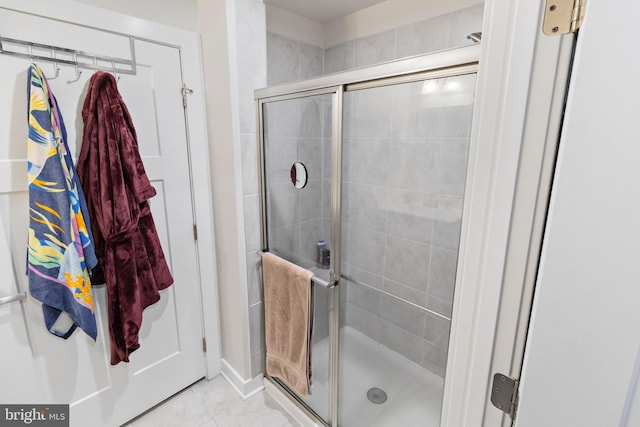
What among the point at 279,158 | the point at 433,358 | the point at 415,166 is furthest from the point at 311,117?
the point at 433,358

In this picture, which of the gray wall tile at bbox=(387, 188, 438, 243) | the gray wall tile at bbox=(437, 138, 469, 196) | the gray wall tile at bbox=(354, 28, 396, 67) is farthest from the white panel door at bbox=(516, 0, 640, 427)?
the gray wall tile at bbox=(354, 28, 396, 67)

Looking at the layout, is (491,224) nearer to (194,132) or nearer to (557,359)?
(557,359)

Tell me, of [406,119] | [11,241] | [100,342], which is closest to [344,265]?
[406,119]

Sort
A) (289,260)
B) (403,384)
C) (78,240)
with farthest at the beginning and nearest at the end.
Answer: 1. (403,384)
2. (289,260)
3. (78,240)

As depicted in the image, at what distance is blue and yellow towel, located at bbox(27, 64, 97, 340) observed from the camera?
109 cm

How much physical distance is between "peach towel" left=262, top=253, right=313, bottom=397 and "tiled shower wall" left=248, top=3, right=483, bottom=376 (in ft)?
0.39

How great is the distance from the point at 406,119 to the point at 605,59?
98 cm

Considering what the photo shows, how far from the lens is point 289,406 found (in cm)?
168

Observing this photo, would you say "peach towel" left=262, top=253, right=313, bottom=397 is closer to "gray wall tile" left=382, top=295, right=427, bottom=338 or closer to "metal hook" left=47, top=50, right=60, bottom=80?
"gray wall tile" left=382, top=295, right=427, bottom=338

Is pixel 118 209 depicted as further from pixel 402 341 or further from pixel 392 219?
pixel 402 341

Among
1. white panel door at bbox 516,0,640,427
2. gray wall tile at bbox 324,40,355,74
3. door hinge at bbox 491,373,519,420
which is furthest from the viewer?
gray wall tile at bbox 324,40,355,74

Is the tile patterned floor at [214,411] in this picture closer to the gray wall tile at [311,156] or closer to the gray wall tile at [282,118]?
the gray wall tile at [311,156]

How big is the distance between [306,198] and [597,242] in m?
1.20

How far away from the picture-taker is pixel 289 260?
1.59 meters
